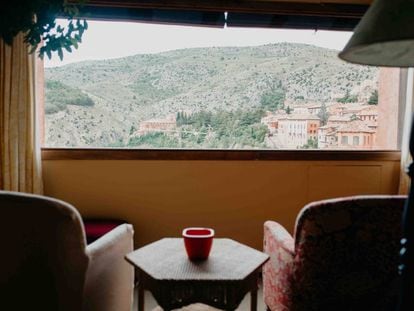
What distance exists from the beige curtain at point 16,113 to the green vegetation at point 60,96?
0.29m

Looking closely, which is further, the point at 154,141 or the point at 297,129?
the point at 297,129

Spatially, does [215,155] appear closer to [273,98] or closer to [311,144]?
[273,98]

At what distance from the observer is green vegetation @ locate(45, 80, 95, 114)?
3.21 metres

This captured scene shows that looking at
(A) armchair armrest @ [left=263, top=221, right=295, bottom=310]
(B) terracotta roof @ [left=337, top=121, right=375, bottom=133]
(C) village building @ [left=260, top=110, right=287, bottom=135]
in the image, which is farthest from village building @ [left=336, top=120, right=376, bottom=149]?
(A) armchair armrest @ [left=263, top=221, right=295, bottom=310]

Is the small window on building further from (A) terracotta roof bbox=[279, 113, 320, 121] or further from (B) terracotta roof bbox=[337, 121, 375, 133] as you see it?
(A) terracotta roof bbox=[279, 113, 320, 121]

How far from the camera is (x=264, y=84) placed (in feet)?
11.2

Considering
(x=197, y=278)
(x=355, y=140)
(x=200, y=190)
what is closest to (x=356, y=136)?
(x=355, y=140)

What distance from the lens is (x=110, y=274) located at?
1.86 metres

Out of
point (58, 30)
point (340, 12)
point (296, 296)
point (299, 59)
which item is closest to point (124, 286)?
point (296, 296)

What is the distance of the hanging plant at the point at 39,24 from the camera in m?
1.62

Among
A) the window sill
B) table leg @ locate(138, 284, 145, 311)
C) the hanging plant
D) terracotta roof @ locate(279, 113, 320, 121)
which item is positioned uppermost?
the hanging plant

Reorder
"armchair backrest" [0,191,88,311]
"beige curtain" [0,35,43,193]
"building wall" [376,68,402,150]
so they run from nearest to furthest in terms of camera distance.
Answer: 1. "armchair backrest" [0,191,88,311]
2. "beige curtain" [0,35,43,193]
3. "building wall" [376,68,402,150]

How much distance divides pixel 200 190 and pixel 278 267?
1.33m

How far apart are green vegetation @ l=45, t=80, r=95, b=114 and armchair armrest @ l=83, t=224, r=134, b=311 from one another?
162 cm
